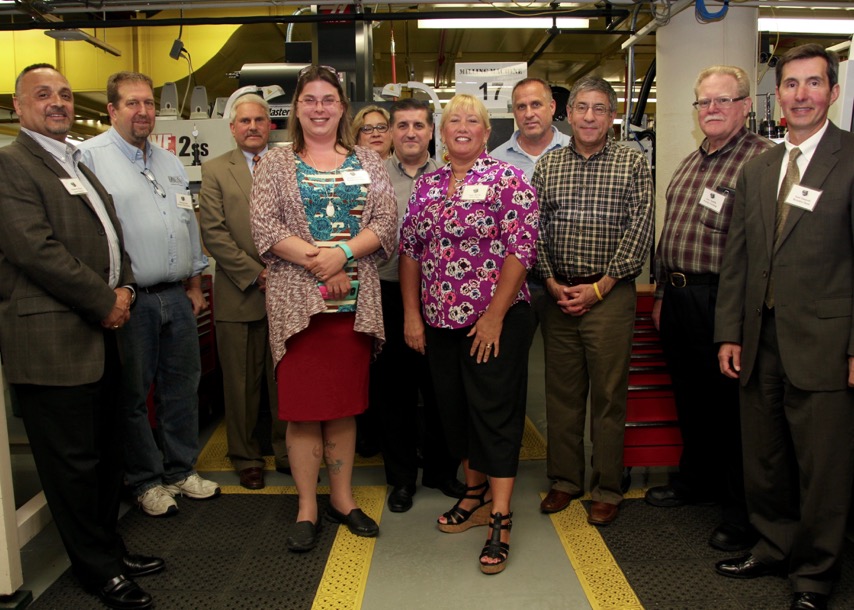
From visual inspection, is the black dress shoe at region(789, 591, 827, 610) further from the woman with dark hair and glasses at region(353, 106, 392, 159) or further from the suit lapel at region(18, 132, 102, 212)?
the suit lapel at region(18, 132, 102, 212)

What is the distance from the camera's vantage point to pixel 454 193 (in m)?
2.48

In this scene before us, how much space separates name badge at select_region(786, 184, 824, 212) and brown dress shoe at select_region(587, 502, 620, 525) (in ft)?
4.59

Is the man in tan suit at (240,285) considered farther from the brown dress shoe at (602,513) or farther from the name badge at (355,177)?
the brown dress shoe at (602,513)

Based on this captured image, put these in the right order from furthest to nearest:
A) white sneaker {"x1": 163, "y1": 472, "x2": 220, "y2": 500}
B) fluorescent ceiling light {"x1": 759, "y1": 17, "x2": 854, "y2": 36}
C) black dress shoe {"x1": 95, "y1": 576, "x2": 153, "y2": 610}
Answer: fluorescent ceiling light {"x1": 759, "y1": 17, "x2": 854, "y2": 36} → white sneaker {"x1": 163, "y1": 472, "x2": 220, "y2": 500} → black dress shoe {"x1": 95, "y1": 576, "x2": 153, "y2": 610}

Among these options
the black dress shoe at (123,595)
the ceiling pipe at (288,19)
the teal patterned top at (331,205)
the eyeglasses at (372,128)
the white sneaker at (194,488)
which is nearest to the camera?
the black dress shoe at (123,595)

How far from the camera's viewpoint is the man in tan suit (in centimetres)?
308

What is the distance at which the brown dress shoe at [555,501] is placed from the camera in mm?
2877

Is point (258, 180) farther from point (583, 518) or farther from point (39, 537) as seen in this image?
point (583, 518)

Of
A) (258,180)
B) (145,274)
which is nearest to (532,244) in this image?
(258,180)

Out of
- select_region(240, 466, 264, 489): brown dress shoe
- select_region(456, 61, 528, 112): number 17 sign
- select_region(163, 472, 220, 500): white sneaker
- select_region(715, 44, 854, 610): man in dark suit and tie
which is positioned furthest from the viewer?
select_region(456, 61, 528, 112): number 17 sign

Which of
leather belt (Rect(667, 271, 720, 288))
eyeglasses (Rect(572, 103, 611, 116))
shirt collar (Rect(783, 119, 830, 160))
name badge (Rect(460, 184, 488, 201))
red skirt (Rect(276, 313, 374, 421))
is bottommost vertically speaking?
red skirt (Rect(276, 313, 374, 421))

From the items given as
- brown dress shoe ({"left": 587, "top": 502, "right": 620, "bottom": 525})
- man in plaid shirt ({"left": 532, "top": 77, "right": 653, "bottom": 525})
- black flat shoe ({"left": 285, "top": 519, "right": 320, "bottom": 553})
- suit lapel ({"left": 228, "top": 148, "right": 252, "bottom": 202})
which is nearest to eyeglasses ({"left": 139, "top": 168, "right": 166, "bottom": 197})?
suit lapel ({"left": 228, "top": 148, "right": 252, "bottom": 202})

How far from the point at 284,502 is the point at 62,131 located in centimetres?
178

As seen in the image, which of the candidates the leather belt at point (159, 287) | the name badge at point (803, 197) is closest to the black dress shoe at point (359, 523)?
the leather belt at point (159, 287)
